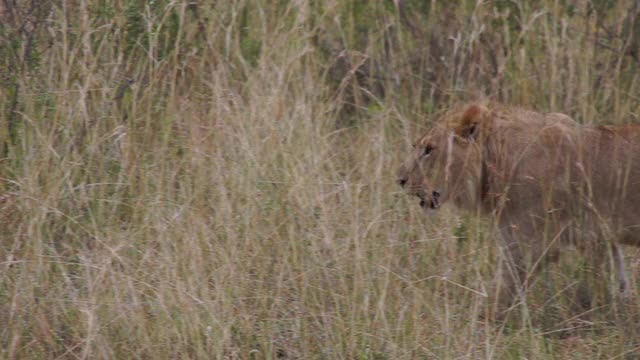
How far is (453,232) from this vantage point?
4895 mm

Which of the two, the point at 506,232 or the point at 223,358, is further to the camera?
the point at 506,232

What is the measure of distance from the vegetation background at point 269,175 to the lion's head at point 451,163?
180 mm

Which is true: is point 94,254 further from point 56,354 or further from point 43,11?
point 43,11

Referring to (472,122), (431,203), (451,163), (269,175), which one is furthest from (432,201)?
(269,175)

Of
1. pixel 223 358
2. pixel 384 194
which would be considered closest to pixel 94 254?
pixel 223 358

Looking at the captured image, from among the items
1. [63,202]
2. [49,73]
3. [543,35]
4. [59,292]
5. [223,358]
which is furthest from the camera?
[543,35]

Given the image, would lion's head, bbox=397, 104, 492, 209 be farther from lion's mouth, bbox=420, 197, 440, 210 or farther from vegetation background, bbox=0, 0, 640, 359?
vegetation background, bbox=0, 0, 640, 359

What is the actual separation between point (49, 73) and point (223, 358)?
68.3 inches

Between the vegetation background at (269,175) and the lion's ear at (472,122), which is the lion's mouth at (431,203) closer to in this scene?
the vegetation background at (269,175)

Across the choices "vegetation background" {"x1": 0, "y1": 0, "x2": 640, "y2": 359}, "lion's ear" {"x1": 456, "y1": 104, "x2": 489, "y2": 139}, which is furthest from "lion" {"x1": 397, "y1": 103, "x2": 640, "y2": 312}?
"vegetation background" {"x1": 0, "y1": 0, "x2": 640, "y2": 359}

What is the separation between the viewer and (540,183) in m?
4.59

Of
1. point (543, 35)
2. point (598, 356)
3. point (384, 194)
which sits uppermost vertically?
point (543, 35)

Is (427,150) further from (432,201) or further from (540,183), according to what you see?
(540,183)

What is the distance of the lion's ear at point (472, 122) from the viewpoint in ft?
15.4
